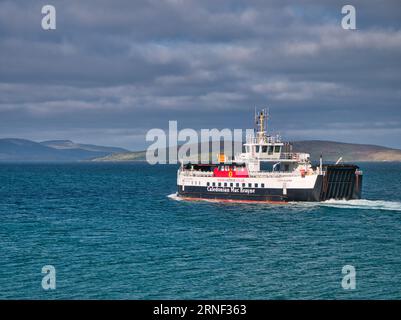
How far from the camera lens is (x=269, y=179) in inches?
3580

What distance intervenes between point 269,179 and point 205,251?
3721 cm

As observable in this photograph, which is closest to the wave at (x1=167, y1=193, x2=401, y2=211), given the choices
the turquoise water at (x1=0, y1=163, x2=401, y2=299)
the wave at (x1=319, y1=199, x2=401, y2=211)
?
the wave at (x1=319, y1=199, x2=401, y2=211)

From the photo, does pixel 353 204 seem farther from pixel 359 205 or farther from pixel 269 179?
pixel 269 179

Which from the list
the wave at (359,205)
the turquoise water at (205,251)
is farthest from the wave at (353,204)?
the turquoise water at (205,251)

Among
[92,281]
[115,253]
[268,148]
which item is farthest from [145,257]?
[268,148]

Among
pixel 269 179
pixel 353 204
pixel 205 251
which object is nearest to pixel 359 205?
pixel 353 204

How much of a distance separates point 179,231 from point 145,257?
15372 mm

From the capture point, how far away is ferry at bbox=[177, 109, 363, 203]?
292 feet

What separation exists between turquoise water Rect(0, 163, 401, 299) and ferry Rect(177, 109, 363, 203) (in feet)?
8.03

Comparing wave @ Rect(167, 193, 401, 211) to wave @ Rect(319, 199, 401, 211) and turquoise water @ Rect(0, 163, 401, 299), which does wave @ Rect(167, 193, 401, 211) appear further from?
turquoise water @ Rect(0, 163, 401, 299)

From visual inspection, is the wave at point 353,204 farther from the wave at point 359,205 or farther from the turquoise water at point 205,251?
the turquoise water at point 205,251

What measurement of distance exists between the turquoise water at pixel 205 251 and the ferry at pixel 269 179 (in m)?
2.45

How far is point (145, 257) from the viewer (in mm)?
53250
